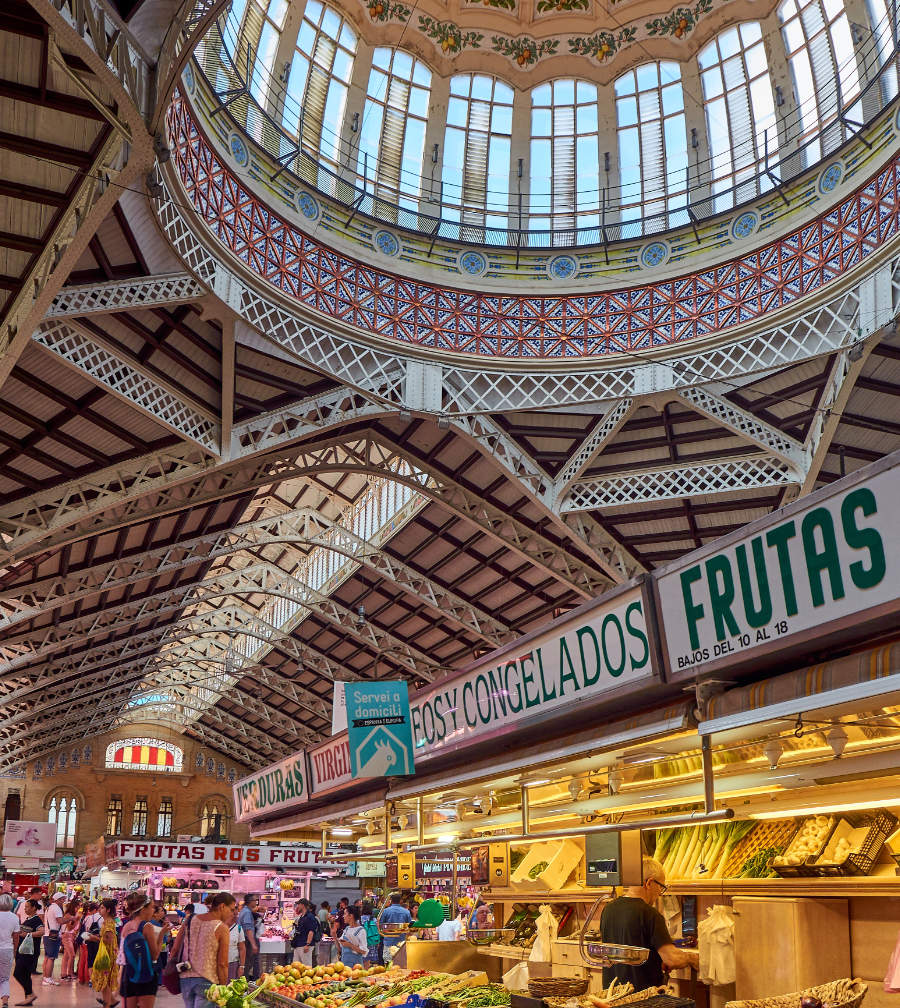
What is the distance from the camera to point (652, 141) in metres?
17.8

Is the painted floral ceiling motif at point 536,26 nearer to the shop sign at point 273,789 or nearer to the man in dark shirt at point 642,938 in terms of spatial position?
the shop sign at point 273,789

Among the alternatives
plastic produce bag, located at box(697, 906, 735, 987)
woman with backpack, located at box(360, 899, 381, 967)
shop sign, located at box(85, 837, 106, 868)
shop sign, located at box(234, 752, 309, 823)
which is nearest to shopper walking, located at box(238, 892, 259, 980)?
shop sign, located at box(234, 752, 309, 823)

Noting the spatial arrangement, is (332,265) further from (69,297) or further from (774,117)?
(774,117)

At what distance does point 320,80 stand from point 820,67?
8186 millimetres

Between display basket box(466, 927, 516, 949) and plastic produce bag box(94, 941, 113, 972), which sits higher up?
display basket box(466, 927, 516, 949)

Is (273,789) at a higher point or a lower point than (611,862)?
higher

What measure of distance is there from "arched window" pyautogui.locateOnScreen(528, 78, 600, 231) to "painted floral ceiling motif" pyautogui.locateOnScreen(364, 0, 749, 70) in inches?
25.4

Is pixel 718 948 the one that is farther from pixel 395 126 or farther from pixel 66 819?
pixel 66 819

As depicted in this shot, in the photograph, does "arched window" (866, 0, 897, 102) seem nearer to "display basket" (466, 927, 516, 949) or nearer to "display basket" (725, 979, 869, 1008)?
"display basket" (466, 927, 516, 949)

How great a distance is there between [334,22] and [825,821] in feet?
51.1

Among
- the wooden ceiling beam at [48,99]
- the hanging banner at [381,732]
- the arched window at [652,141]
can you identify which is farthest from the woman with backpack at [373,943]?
the wooden ceiling beam at [48,99]

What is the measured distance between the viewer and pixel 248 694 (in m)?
40.2

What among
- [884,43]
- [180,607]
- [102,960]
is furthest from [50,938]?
[884,43]

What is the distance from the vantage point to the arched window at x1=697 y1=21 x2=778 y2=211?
53.8 feet
